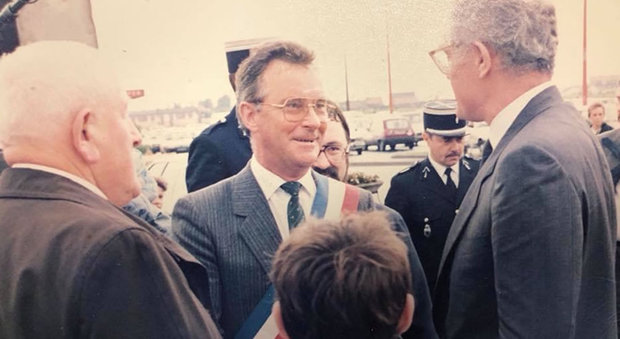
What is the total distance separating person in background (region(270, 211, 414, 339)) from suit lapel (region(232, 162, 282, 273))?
32 cm

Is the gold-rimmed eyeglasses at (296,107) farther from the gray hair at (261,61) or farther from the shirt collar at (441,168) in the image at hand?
the shirt collar at (441,168)

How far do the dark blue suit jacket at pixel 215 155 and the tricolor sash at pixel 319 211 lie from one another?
0.27 meters

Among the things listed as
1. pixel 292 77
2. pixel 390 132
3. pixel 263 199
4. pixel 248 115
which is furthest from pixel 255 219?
pixel 390 132

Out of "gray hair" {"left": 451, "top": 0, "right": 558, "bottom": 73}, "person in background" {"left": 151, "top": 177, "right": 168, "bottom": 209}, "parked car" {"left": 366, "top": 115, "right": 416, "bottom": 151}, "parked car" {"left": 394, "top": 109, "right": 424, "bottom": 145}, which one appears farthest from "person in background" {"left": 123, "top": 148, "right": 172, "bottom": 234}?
"gray hair" {"left": 451, "top": 0, "right": 558, "bottom": 73}

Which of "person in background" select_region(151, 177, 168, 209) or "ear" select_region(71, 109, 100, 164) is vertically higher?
"ear" select_region(71, 109, 100, 164)

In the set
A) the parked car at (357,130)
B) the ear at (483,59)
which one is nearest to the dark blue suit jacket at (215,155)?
the parked car at (357,130)

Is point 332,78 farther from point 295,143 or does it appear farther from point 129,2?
point 129,2

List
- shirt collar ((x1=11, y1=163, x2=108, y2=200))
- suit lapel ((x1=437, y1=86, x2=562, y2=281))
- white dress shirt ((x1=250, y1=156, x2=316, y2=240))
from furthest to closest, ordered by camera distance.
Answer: white dress shirt ((x1=250, y1=156, x2=316, y2=240)) < suit lapel ((x1=437, y1=86, x2=562, y2=281)) < shirt collar ((x1=11, y1=163, x2=108, y2=200))

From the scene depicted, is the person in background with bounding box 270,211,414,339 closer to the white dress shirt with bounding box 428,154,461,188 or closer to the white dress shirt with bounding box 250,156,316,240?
the white dress shirt with bounding box 250,156,316,240

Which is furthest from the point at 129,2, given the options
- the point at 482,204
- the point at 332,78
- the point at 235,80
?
the point at 482,204

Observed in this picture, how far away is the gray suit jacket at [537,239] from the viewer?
1.19 metres

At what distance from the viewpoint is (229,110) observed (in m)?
1.53

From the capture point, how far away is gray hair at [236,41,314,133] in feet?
4.56

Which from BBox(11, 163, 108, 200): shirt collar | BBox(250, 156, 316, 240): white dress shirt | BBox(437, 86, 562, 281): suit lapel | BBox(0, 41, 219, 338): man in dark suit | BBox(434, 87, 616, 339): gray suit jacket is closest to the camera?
BBox(0, 41, 219, 338): man in dark suit
